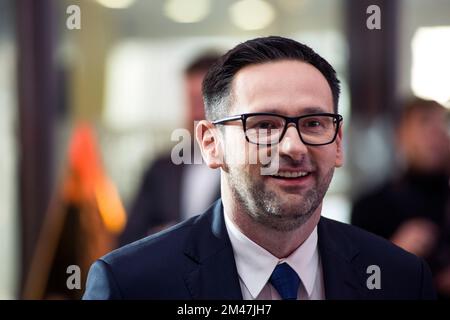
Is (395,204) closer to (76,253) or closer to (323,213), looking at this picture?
(323,213)

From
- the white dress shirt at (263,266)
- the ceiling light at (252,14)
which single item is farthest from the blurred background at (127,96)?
the white dress shirt at (263,266)

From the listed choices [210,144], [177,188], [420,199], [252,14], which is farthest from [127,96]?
[210,144]

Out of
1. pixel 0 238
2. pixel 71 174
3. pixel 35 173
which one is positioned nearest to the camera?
pixel 71 174

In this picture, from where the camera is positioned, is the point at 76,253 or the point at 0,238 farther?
the point at 0,238

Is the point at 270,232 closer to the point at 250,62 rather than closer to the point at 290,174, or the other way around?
the point at 290,174

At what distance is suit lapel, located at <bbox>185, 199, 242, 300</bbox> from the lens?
1.08 metres

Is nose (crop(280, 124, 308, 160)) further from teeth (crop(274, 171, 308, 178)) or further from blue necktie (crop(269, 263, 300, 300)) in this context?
blue necktie (crop(269, 263, 300, 300))

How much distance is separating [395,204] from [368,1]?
38cm

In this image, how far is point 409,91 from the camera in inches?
68.8

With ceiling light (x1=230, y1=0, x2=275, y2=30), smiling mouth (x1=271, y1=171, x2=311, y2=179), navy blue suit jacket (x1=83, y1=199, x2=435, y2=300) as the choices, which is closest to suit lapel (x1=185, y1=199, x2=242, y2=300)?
navy blue suit jacket (x1=83, y1=199, x2=435, y2=300)

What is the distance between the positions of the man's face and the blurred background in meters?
0.16

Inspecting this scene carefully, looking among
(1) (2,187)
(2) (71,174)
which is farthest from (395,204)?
(1) (2,187)

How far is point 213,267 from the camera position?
108 cm

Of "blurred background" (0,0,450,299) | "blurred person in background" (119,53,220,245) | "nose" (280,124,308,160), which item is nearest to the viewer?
"nose" (280,124,308,160)
